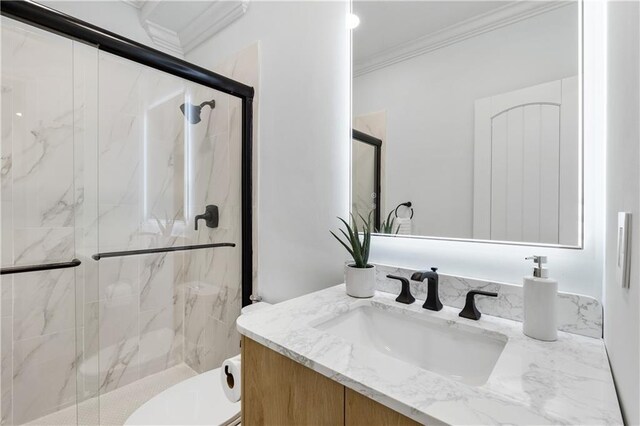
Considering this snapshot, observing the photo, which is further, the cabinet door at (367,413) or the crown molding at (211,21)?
the crown molding at (211,21)

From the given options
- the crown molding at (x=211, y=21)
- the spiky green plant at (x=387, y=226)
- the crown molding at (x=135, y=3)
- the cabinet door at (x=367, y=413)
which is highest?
the crown molding at (x=135, y=3)

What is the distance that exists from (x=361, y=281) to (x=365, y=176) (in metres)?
0.40

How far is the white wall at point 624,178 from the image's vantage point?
38cm

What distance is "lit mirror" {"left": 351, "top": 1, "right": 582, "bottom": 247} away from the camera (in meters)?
0.75

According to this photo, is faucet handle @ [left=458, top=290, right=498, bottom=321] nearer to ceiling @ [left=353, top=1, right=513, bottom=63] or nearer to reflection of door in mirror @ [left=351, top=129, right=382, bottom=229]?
reflection of door in mirror @ [left=351, top=129, right=382, bottom=229]

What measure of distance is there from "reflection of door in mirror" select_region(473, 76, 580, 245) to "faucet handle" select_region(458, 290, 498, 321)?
0.56 ft

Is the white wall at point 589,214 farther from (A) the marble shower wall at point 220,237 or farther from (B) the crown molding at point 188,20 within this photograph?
(B) the crown molding at point 188,20

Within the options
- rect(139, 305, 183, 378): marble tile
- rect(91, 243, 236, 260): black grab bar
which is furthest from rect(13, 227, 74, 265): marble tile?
rect(139, 305, 183, 378): marble tile

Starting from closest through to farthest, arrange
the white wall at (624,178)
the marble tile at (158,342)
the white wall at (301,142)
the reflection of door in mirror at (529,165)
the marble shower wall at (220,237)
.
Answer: the white wall at (624,178), the reflection of door in mirror at (529,165), the white wall at (301,142), the marble shower wall at (220,237), the marble tile at (158,342)

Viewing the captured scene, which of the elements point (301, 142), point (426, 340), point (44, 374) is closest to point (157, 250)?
point (44, 374)

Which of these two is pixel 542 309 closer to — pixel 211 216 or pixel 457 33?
pixel 457 33

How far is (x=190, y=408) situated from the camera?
102 centimetres

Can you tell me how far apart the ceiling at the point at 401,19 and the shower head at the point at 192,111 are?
0.82m

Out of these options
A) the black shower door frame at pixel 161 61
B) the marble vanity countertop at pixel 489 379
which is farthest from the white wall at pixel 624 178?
the black shower door frame at pixel 161 61
